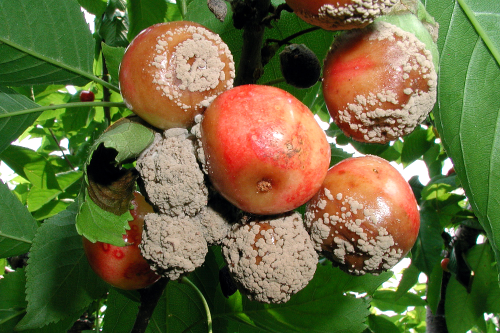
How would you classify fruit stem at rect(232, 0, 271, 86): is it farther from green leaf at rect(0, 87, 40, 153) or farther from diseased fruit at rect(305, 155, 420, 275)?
green leaf at rect(0, 87, 40, 153)

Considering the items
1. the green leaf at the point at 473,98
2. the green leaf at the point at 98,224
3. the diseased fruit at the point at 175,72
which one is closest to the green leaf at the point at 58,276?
the green leaf at the point at 98,224

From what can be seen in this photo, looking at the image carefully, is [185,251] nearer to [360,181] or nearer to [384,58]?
[360,181]

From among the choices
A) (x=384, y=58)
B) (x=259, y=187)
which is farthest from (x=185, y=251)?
(x=384, y=58)

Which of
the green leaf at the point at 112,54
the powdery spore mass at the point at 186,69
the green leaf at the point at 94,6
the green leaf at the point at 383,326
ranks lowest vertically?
the green leaf at the point at 383,326

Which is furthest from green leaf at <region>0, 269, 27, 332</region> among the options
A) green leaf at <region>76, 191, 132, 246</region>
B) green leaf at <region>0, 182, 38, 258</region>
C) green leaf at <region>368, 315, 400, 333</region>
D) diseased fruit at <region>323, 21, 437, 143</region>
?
green leaf at <region>368, 315, 400, 333</region>

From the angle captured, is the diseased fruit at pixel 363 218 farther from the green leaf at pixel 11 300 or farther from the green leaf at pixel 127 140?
the green leaf at pixel 11 300

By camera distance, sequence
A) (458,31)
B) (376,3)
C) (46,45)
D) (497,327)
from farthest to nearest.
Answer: (497,327)
(46,45)
(458,31)
(376,3)
